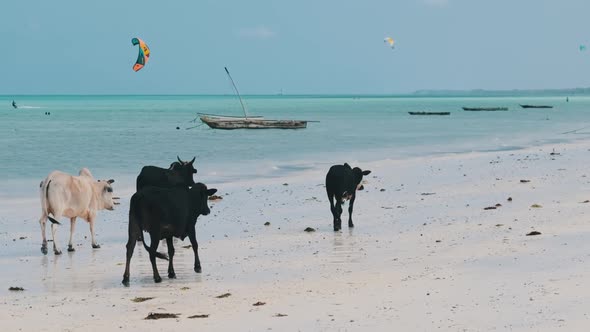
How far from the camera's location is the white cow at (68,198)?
12.3m

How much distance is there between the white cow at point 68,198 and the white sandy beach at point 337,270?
0.45 m

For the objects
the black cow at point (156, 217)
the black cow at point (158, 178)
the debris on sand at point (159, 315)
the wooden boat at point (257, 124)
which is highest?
the wooden boat at point (257, 124)

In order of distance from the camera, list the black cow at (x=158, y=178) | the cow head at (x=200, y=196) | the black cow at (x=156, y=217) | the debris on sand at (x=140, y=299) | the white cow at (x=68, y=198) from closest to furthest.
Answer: the debris on sand at (x=140, y=299) → the black cow at (x=156, y=217) → the cow head at (x=200, y=196) → the white cow at (x=68, y=198) → the black cow at (x=158, y=178)

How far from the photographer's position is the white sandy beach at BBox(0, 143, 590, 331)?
807 cm

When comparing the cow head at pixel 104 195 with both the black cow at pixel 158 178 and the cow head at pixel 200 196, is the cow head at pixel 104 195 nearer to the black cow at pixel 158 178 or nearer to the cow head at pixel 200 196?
the black cow at pixel 158 178

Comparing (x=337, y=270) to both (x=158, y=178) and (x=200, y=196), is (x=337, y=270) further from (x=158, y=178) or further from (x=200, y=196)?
(x=158, y=178)

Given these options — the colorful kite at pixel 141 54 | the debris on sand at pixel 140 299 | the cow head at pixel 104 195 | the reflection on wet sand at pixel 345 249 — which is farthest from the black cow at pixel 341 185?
the colorful kite at pixel 141 54

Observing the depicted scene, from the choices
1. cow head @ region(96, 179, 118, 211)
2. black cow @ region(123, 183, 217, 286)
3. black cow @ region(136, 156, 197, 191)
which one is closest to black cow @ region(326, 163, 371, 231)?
black cow @ region(136, 156, 197, 191)

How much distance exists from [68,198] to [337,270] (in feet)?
13.9

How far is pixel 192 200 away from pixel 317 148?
1334 inches

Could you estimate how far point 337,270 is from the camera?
34.6 ft

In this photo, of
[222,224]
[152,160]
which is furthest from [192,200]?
[152,160]

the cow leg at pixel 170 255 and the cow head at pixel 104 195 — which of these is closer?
the cow leg at pixel 170 255

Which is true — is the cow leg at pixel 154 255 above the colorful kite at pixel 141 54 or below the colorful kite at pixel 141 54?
below
